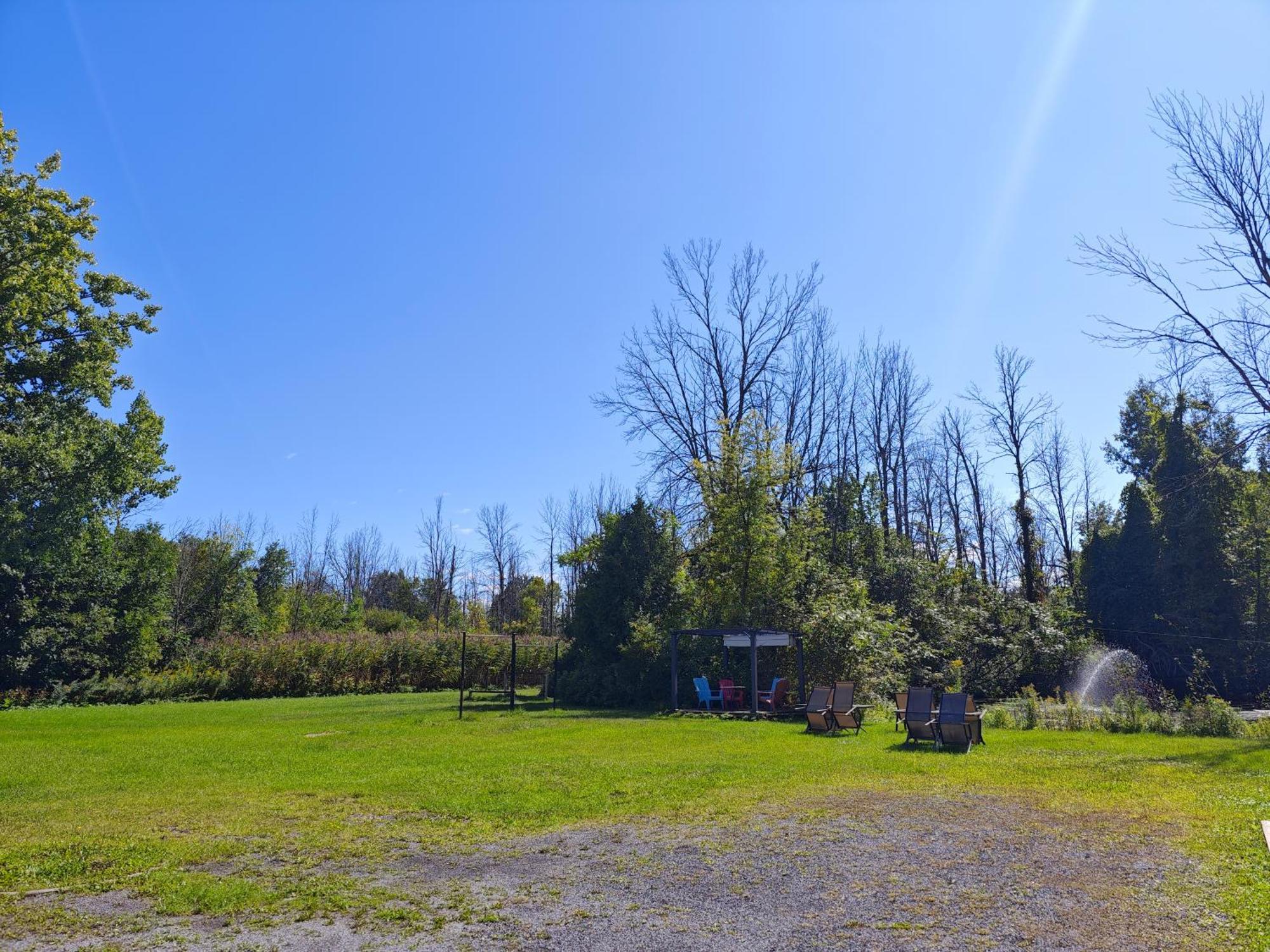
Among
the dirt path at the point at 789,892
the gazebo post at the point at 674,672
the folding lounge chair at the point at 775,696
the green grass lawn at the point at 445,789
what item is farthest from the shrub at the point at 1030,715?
the dirt path at the point at 789,892

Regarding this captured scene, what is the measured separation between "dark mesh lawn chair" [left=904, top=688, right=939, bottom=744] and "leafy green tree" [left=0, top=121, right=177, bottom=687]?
22.1 m

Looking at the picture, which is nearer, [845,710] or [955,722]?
[955,722]

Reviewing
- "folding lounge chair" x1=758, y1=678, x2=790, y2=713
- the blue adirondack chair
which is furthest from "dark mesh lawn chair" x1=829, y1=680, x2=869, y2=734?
the blue adirondack chair

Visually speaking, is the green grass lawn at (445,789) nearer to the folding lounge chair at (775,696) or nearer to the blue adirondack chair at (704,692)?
the folding lounge chair at (775,696)

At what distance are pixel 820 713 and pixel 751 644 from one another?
3.64 m

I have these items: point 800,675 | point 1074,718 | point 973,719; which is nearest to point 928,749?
point 973,719

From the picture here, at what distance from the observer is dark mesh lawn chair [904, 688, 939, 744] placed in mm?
11969

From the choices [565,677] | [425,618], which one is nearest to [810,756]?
[565,677]

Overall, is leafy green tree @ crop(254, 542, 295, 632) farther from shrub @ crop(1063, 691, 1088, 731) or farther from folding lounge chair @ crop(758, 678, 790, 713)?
shrub @ crop(1063, 691, 1088, 731)

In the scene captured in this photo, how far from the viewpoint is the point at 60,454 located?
21797mm

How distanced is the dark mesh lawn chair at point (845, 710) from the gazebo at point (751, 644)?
319 cm

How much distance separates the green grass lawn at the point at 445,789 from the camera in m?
5.31

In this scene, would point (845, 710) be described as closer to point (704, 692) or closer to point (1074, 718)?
point (1074, 718)

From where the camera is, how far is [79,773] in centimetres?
972
